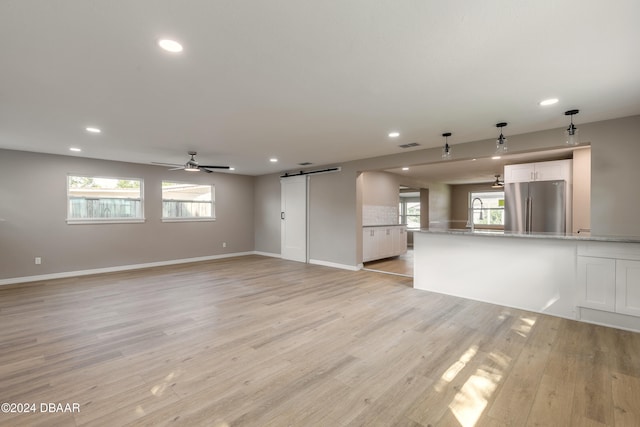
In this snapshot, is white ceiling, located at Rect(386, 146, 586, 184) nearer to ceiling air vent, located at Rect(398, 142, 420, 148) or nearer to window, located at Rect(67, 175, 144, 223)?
ceiling air vent, located at Rect(398, 142, 420, 148)

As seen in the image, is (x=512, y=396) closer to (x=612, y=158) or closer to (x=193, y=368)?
(x=193, y=368)

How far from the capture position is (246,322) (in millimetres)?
3387

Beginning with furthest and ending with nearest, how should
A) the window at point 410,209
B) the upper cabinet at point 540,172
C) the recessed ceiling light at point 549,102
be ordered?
the window at point 410,209, the upper cabinet at point 540,172, the recessed ceiling light at point 549,102

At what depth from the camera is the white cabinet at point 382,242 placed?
7072 millimetres

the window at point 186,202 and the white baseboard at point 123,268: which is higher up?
the window at point 186,202

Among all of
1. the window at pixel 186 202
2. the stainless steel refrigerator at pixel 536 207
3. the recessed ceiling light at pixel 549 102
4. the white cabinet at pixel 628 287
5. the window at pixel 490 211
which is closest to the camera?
the recessed ceiling light at pixel 549 102

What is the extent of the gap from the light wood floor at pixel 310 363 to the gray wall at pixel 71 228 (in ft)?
5.03

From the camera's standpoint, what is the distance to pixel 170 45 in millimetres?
1986

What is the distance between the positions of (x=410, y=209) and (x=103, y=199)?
33.6 ft

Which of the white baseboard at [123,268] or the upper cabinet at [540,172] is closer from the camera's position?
the upper cabinet at [540,172]

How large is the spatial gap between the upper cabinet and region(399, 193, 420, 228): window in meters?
6.05

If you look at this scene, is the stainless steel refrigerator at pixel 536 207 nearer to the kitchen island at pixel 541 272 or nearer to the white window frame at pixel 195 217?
the kitchen island at pixel 541 272

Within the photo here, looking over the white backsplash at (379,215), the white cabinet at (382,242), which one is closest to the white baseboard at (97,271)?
the white cabinet at (382,242)

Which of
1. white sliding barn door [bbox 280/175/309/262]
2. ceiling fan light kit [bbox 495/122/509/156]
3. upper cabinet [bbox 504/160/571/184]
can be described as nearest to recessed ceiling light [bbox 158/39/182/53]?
ceiling fan light kit [bbox 495/122/509/156]
